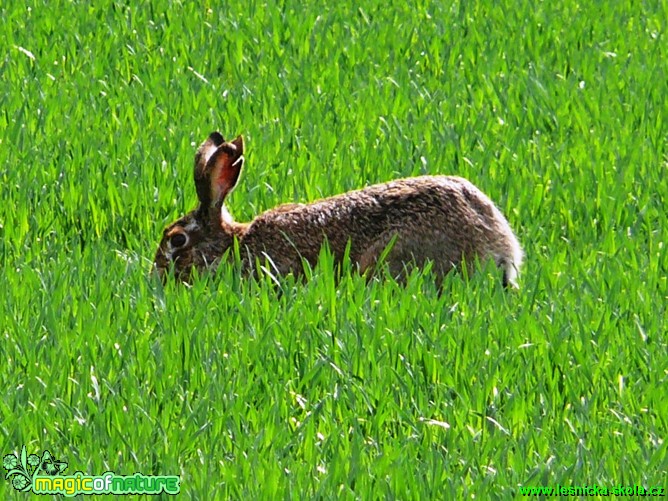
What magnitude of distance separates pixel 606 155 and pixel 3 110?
9.68 ft

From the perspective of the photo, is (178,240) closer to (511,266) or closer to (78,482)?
(511,266)

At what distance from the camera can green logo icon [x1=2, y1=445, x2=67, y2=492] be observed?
151 inches

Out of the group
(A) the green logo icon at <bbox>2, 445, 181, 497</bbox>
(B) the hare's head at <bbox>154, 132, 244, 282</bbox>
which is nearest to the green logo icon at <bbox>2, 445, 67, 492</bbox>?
(A) the green logo icon at <bbox>2, 445, 181, 497</bbox>

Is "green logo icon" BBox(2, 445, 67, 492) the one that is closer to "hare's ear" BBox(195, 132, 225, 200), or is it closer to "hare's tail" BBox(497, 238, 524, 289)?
"hare's ear" BBox(195, 132, 225, 200)

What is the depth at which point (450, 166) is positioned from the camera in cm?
650

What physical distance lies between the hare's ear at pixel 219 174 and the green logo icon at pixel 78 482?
2002mm

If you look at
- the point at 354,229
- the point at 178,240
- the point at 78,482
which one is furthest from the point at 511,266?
the point at 78,482

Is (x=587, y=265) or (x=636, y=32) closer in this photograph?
(x=587, y=265)

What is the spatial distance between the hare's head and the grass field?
7.0 inches

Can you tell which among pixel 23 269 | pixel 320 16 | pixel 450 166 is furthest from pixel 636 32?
pixel 23 269

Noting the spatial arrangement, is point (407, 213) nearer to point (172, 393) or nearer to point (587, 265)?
point (587, 265)

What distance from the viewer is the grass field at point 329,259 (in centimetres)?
403

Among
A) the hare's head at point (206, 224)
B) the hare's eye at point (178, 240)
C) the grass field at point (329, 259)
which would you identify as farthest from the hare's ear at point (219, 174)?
the grass field at point (329, 259)

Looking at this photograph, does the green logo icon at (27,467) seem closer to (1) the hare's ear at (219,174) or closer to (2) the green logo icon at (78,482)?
(2) the green logo icon at (78,482)
